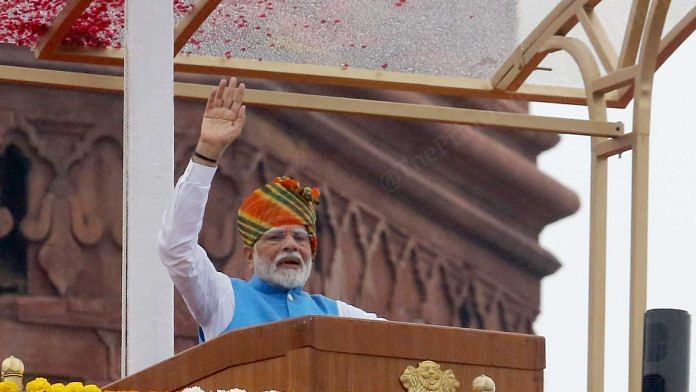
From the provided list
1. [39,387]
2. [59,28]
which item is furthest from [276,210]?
[39,387]

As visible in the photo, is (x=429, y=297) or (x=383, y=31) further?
(x=429, y=297)

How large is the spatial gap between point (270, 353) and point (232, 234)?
4.91 m

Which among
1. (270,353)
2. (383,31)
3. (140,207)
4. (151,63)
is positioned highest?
(383,31)

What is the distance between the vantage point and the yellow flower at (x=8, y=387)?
12.3 feet

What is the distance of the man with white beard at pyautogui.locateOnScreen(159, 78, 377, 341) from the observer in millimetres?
5457

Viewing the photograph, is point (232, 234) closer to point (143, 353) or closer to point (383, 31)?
point (383, 31)

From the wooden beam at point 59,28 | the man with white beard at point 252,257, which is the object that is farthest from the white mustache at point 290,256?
the wooden beam at point 59,28

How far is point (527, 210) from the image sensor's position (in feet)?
31.5

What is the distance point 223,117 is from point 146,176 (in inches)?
21.6

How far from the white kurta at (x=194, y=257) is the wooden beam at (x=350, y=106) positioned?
0.98 metres

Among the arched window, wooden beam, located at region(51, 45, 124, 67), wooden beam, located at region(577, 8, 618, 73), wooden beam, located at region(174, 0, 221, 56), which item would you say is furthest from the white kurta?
the arched window

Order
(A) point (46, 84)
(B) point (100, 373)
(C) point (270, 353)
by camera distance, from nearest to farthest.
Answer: (C) point (270, 353)
(A) point (46, 84)
(B) point (100, 373)

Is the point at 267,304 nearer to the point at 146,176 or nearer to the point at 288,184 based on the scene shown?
the point at 288,184

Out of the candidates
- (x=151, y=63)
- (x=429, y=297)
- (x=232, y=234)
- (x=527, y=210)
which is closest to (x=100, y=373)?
(x=232, y=234)
